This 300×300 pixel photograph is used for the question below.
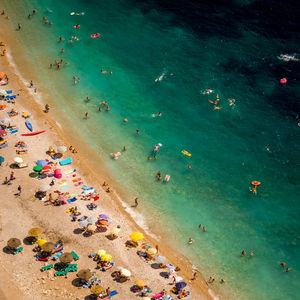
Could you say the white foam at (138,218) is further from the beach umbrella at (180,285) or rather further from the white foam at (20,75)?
the white foam at (20,75)

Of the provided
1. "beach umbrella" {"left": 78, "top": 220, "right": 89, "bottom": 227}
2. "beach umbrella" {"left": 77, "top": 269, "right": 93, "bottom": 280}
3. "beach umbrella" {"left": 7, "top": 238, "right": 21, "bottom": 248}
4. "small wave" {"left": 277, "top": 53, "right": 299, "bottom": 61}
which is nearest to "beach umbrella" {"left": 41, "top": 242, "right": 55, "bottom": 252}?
"beach umbrella" {"left": 7, "top": 238, "right": 21, "bottom": 248}

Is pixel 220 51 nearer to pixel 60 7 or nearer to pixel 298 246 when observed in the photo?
pixel 60 7

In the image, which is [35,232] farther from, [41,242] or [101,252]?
[101,252]

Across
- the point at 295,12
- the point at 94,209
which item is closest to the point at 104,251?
the point at 94,209

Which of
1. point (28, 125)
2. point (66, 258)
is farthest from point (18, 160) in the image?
point (66, 258)

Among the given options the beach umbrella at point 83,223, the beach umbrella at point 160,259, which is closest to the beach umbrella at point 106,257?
the beach umbrella at point 83,223
